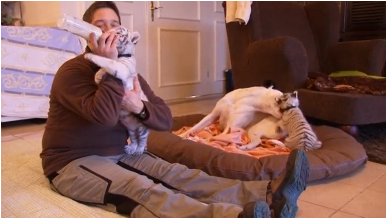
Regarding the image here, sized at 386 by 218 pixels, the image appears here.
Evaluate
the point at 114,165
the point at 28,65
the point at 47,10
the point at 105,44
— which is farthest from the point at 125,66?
the point at 47,10

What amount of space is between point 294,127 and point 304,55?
29.3 inches

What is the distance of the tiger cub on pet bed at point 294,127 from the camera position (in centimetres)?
189

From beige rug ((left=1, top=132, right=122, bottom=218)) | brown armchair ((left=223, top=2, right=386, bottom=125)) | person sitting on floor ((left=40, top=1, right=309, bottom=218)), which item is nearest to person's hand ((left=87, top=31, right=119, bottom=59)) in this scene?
person sitting on floor ((left=40, top=1, right=309, bottom=218))

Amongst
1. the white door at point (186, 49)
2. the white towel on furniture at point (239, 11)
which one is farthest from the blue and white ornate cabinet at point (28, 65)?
the white towel on furniture at point (239, 11)

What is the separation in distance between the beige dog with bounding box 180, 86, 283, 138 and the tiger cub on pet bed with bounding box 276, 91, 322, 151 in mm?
66

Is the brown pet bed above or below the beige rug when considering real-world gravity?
above

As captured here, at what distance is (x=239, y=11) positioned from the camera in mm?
2709

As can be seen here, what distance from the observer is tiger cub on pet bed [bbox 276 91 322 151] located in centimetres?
189

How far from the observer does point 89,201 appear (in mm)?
1212

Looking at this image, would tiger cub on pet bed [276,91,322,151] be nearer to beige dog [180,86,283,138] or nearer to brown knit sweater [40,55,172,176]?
beige dog [180,86,283,138]

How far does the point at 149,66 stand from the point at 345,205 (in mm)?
2984

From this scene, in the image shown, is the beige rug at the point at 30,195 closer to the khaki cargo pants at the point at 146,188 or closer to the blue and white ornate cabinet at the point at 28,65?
the khaki cargo pants at the point at 146,188

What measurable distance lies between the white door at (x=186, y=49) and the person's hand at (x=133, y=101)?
9.16 feet

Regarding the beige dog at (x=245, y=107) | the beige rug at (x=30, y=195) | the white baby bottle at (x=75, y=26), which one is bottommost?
the beige rug at (x=30, y=195)
